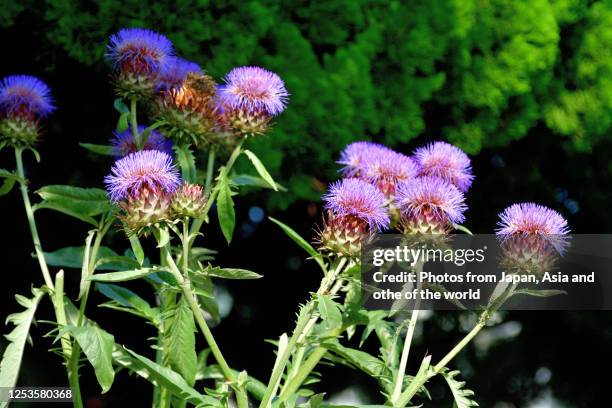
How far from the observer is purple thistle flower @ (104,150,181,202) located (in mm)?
2047

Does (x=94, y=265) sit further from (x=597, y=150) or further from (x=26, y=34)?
(x=597, y=150)

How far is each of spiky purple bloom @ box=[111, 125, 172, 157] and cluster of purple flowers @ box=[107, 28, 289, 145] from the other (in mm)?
42

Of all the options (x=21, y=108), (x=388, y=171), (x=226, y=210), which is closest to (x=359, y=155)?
(x=388, y=171)

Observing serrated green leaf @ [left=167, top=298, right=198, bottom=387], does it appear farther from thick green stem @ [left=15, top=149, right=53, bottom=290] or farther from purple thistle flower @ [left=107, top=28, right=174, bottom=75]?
purple thistle flower @ [left=107, top=28, right=174, bottom=75]

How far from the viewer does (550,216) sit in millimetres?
2191

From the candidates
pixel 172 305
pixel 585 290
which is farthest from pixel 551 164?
pixel 172 305

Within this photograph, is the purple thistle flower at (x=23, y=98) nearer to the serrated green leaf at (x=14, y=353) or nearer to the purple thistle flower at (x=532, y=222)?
the serrated green leaf at (x=14, y=353)

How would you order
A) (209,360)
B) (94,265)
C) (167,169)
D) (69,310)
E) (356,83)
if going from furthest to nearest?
(209,360), (356,83), (69,310), (94,265), (167,169)

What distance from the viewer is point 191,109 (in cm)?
237

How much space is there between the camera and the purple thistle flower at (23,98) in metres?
2.54

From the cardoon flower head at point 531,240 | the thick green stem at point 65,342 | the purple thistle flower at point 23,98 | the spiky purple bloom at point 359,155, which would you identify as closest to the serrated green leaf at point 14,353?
the thick green stem at point 65,342

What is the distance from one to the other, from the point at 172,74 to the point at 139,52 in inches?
4.2

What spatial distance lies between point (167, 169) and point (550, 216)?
0.92m

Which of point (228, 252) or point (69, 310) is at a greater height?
point (228, 252)
